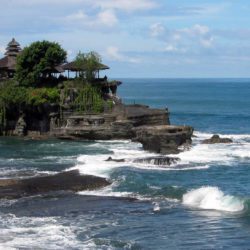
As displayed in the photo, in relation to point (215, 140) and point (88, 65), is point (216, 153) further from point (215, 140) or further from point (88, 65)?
point (88, 65)

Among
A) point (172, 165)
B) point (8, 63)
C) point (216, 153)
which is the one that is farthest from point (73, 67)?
point (172, 165)

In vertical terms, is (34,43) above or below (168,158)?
above

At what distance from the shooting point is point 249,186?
51.5m

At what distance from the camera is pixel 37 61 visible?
8931cm

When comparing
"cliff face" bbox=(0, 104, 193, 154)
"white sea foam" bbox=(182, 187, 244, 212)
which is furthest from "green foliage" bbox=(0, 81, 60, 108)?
"white sea foam" bbox=(182, 187, 244, 212)

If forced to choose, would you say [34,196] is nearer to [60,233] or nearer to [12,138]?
[60,233]

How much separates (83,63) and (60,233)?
5449cm

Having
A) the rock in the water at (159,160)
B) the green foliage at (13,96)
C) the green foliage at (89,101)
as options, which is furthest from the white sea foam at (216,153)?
the green foliage at (13,96)

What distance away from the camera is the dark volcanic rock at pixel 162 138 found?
69312 millimetres

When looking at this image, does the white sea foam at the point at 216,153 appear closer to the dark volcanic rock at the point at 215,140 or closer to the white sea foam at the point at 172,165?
the white sea foam at the point at 172,165

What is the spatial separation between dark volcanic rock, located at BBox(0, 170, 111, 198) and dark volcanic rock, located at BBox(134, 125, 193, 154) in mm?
18124

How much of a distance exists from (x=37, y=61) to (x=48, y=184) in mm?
42278

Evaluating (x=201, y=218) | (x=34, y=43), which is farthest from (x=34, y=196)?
(x=34, y=43)

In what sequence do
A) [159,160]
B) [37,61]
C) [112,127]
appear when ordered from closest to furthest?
[159,160] < [112,127] < [37,61]
